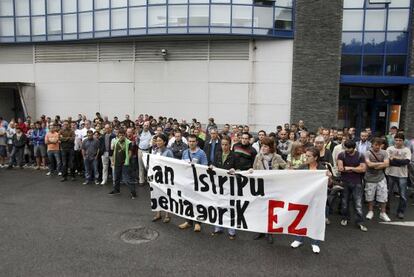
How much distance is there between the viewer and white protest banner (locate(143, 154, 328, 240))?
17.8 feet

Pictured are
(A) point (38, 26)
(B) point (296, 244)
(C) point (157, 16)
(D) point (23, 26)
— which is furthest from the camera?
(D) point (23, 26)

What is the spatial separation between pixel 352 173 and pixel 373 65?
1184 centimetres

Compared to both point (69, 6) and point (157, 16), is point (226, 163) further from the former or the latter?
point (69, 6)

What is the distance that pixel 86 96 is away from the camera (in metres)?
17.9

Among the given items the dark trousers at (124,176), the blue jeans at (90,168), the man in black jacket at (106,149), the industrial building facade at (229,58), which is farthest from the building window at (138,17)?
the dark trousers at (124,176)

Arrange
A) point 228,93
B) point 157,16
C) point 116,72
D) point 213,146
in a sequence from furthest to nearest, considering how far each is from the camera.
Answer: point 116,72, point 228,93, point 157,16, point 213,146

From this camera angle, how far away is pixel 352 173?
249 inches

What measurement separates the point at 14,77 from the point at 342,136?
1813 centimetres

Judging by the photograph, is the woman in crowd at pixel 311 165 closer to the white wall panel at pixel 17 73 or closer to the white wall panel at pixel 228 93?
the white wall panel at pixel 228 93

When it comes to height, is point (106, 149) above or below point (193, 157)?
below

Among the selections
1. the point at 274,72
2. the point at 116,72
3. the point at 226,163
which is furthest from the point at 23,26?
the point at 226,163

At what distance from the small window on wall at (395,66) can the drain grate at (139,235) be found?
14706 millimetres

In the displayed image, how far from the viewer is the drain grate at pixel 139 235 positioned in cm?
576

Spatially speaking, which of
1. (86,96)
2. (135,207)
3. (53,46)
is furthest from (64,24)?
(135,207)
